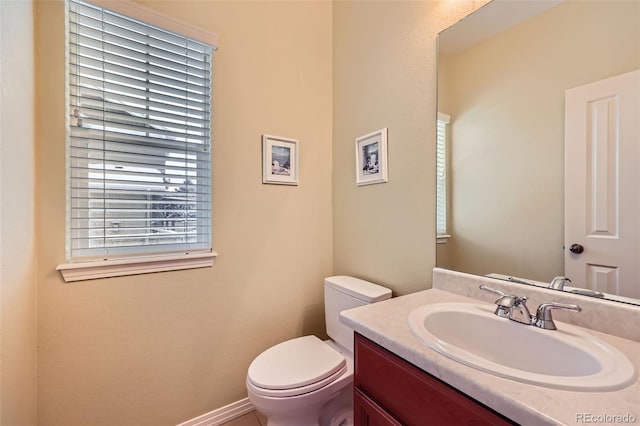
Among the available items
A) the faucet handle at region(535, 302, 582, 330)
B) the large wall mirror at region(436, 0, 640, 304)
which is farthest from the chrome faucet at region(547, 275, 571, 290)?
the faucet handle at region(535, 302, 582, 330)

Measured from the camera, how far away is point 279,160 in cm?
165

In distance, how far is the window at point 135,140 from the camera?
1.15 meters

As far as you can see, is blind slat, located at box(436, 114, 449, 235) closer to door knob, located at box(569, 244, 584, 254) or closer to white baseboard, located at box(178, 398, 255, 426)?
door knob, located at box(569, 244, 584, 254)

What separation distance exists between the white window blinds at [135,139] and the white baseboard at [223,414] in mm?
914

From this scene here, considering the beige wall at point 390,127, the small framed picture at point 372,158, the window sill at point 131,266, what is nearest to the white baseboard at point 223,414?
the window sill at point 131,266

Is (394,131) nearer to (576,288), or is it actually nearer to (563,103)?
(563,103)

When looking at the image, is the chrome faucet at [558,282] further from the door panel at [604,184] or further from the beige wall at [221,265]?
the beige wall at [221,265]

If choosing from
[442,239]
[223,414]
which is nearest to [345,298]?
[442,239]

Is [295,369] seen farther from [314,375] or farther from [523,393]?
[523,393]

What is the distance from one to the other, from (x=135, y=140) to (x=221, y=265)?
763 mm

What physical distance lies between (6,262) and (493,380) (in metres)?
1.34

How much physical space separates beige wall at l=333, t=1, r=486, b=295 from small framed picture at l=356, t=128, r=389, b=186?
37 mm

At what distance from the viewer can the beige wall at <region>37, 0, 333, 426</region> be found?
1.09m

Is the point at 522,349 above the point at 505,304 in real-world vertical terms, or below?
below
